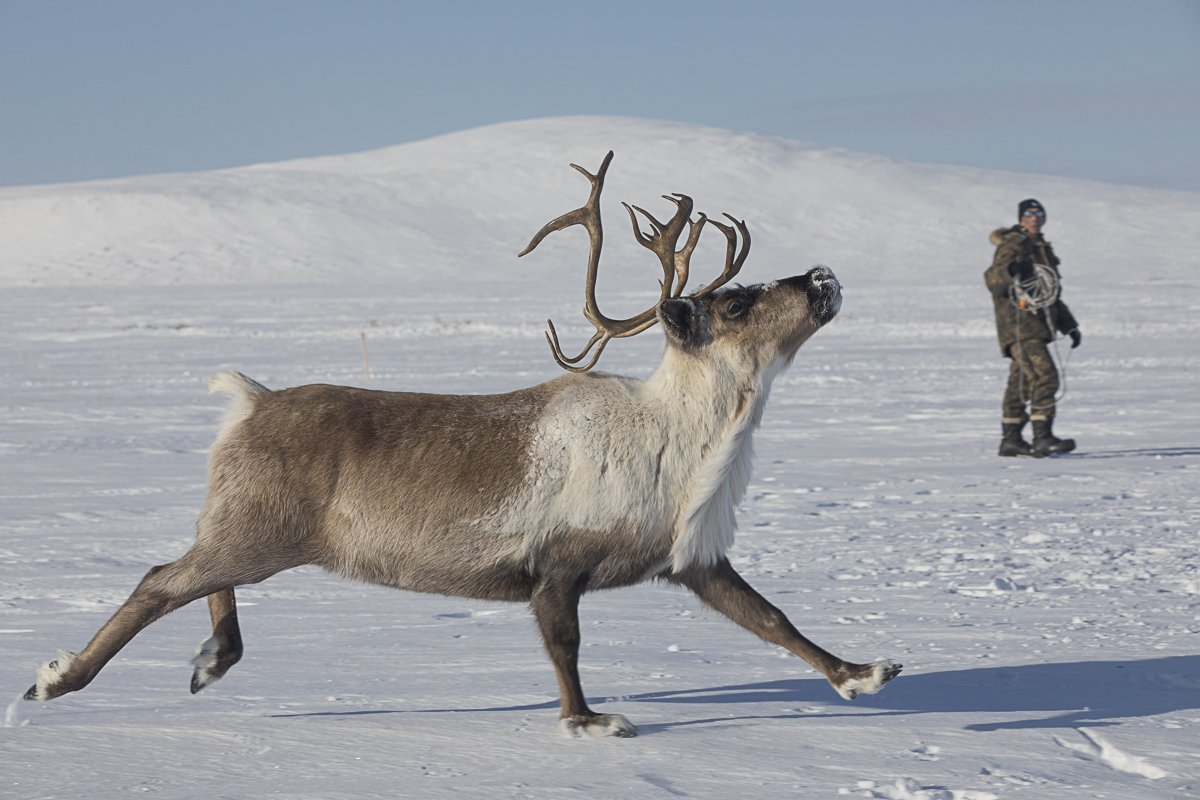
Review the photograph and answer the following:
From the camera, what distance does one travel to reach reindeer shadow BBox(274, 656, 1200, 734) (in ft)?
15.3

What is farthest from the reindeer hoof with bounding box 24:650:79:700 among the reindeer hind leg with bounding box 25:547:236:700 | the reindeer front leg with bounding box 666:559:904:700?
the reindeer front leg with bounding box 666:559:904:700

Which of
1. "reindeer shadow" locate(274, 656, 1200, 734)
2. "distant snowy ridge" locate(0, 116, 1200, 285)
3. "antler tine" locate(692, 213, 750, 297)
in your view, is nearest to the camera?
"reindeer shadow" locate(274, 656, 1200, 734)

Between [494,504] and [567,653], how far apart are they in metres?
0.53

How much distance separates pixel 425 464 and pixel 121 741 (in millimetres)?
1247

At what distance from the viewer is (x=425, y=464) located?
15.3ft

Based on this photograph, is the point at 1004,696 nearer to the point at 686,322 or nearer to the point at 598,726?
the point at 598,726

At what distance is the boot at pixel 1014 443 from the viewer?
1165cm

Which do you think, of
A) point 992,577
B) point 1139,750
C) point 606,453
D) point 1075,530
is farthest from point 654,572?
point 1075,530

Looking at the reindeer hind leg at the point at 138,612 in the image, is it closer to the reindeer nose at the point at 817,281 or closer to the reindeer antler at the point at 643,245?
the reindeer antler at the point at 643,245

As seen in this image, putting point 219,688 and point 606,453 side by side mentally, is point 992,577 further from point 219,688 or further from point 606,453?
point 219,688

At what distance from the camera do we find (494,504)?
458 cm

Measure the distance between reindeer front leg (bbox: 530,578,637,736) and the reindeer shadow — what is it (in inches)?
6.2

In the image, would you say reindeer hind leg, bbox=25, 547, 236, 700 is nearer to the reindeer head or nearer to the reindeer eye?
the reindeer head

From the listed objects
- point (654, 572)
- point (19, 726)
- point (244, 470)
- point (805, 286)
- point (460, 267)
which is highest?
point (460, 267)
